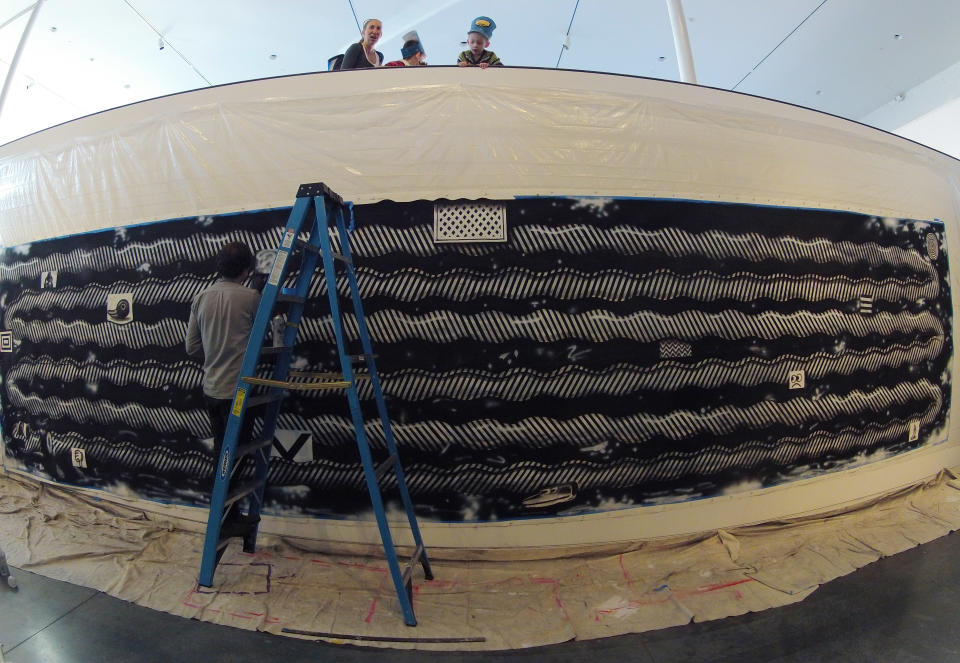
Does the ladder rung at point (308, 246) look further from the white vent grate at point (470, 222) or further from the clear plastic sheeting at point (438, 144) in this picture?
the white vent grate at point (470, 222)

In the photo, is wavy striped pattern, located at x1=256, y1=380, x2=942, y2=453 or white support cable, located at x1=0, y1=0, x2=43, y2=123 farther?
white support cable, located at x1=0, y1=0, x2=43, y2=123

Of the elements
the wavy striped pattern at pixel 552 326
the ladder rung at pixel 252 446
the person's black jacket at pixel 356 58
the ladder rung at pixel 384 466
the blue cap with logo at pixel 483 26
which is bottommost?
the ladder rung at pixel 252 446

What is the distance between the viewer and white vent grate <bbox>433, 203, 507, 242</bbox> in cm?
197

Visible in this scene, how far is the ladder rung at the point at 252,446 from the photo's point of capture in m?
1.69

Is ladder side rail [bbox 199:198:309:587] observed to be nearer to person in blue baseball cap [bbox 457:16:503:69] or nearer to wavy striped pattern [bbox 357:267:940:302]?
wavy striped pattern [bbox 357:267:940:302]

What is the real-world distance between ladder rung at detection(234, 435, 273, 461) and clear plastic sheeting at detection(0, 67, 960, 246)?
3.57ft

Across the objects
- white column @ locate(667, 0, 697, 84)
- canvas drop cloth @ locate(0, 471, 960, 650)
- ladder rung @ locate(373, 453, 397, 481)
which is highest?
white column @ locate(667, 0, 697, 84)

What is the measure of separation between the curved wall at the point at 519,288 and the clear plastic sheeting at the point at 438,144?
11 millimetres

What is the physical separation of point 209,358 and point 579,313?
1.57 metres

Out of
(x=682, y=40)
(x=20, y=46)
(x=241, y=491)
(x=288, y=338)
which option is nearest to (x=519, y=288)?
(x=288, y=338)

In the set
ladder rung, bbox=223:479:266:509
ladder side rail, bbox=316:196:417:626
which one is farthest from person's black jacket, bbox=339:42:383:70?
ladder rung, bbox=223:479:266:509

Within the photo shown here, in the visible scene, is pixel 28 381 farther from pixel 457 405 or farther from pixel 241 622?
pixel 457 405

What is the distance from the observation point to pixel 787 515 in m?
2.28

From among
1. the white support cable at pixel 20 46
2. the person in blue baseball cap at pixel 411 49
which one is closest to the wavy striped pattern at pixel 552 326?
the person in blue baseball cap at pixel 411 49
